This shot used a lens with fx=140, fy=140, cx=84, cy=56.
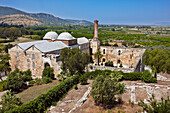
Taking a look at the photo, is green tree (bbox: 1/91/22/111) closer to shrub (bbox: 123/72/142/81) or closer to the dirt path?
the dirt path

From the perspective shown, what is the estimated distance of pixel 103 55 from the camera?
138 ft

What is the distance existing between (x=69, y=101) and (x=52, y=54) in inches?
530

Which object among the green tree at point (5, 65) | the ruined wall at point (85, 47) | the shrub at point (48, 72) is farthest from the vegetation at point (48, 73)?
the ruined wall at point (85, 47)

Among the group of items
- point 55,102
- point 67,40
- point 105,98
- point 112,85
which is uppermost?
point 67,40

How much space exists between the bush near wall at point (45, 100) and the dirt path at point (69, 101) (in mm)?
818

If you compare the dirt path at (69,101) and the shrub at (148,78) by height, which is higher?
the shrub at (148,78)

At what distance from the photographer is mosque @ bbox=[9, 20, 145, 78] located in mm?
28141

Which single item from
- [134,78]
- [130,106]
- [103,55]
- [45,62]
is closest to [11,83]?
[45,62]

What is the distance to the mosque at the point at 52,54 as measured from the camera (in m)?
28.1

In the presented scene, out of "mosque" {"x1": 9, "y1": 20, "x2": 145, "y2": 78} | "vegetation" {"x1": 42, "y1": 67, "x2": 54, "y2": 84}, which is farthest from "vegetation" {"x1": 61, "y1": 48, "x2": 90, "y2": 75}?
"vegetation" {"x1": 42, "y1": 67, "x2": 54, "y2": 84}

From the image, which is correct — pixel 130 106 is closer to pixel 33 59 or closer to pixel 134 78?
pixel 134 78

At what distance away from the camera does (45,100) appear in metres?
15.9

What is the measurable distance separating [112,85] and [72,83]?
30.2 feet

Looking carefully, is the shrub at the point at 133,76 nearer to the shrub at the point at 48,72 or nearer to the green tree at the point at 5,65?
the shrub at the point at 48,72
